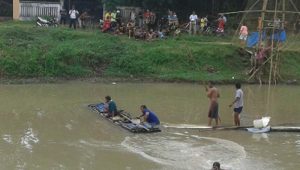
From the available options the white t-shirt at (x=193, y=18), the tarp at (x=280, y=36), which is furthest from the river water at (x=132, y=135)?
the white t-shirt at (x=193, y=18)

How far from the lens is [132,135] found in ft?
55.8

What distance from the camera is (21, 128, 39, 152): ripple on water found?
1566 centimetres

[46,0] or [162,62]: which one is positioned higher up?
[46,0]

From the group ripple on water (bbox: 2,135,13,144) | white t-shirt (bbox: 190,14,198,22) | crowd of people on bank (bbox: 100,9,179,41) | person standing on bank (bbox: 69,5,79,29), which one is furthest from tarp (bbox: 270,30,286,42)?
ripple on water (bbox: 2,135,13,144)

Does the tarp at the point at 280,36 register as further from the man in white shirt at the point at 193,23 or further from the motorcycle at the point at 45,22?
the motorcycle at the point at 45,22

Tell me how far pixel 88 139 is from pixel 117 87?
375 inches

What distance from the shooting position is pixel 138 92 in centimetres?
2472

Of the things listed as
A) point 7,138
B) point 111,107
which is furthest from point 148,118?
point 7,138

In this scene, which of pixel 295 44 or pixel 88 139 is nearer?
pixel 88 139

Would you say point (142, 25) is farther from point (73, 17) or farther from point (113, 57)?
point (113, 57)

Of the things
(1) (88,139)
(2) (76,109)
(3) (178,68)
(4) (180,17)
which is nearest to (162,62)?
(3) (178,68)

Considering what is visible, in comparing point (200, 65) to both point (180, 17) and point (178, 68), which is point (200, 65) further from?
point (180, 17)

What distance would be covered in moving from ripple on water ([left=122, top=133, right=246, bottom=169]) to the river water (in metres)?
0.02

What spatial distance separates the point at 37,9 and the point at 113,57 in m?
7.76
